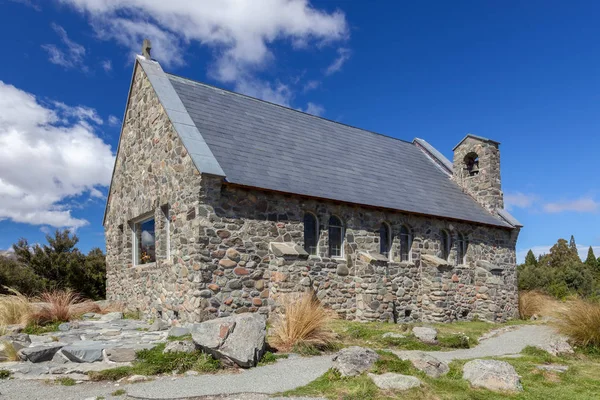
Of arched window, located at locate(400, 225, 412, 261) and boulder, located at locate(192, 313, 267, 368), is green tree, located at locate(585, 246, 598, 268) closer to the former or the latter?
arched window, located at locate(400, 225, 412, 261)

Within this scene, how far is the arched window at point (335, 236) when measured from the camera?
14.7m

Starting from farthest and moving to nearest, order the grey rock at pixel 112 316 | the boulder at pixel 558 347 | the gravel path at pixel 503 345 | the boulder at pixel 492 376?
the grey rock at pixel 112 316 < the gravel path at pixel 503 345 < the boulder at pixel 558 347 < the boulder at pixel 492 376

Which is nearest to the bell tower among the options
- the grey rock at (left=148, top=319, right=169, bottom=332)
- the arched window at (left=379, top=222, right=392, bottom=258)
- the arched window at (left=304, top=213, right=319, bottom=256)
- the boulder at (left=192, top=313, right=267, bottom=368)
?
the arched window at (left=379, top=222, right=392, bottom=258)

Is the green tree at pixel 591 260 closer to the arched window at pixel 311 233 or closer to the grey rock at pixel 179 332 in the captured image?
the arched window at pixel 311 233

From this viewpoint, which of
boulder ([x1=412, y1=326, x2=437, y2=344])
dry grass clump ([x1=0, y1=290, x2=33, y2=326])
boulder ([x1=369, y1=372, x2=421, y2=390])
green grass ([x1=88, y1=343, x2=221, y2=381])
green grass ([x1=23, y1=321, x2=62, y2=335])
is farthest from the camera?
dry grass clump ([x1=0, y1=290, x2=33, y2=326])

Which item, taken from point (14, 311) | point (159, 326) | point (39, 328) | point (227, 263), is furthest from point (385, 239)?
point (14, 311)

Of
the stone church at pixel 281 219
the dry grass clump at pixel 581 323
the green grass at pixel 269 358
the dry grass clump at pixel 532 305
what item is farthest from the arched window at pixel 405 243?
the green grass at pixel 269 358

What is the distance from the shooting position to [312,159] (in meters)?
16.2

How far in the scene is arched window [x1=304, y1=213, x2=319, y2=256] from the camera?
46.5ft

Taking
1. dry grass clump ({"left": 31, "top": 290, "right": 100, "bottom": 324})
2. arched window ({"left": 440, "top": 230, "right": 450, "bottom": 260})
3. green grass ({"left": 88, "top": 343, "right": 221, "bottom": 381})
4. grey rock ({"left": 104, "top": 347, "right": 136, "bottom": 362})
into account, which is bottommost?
green grass ({"left": 88, "top": 343, "right": 221, "bottom": 381})

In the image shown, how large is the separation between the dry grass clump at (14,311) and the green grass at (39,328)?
30 centimetres

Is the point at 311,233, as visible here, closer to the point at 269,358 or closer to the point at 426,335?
the point at 426,335

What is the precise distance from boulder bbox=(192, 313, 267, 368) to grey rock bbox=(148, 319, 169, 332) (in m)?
4.06

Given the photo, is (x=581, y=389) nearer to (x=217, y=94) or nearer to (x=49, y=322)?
(x=49, y=322)
